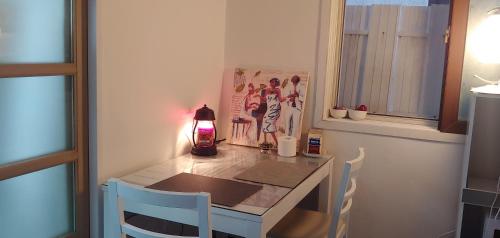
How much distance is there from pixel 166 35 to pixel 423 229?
5.56 feet

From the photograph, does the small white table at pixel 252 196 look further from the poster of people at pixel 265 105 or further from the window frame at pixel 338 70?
the window frame at pixel 338 70

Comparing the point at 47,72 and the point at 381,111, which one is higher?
the point at 47,72

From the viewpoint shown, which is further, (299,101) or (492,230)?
(299,101)

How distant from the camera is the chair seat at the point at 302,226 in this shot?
2.27 metres

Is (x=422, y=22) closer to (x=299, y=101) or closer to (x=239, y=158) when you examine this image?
(x=299, y=101)

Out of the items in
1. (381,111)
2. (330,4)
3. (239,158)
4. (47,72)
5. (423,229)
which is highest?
(330,4)

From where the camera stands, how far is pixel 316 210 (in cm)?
279

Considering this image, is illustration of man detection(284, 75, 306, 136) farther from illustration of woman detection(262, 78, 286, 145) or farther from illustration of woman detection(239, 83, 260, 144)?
illustration of woman detection(239, 83, 260, 144)

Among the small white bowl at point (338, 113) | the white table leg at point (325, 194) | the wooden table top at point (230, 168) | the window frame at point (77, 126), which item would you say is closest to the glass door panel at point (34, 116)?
the window frame at point (77, 126)

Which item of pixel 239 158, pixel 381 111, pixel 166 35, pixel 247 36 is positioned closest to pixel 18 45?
pixel 166 35

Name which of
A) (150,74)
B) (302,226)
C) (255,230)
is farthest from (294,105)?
(255,230)

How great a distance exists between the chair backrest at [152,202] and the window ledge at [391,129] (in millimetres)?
1377

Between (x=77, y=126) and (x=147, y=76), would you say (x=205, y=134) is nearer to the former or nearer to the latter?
(x=147, y=76)

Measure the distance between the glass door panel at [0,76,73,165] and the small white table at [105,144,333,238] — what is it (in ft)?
1.24
